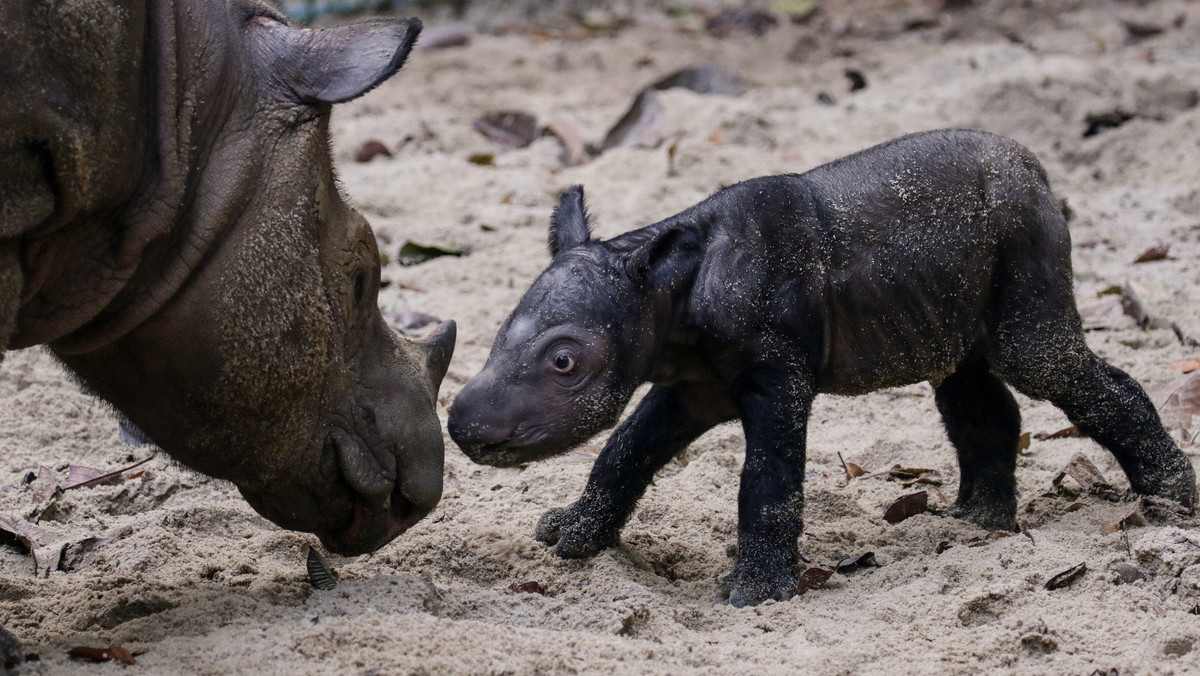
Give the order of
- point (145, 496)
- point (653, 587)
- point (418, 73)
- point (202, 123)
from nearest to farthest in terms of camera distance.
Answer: point (202, 123)
point (653, 587)
point (145, 496)
point (418, 73)

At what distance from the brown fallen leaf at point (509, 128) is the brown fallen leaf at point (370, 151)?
680 mm

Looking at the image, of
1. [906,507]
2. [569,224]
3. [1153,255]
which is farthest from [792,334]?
[1153,255]

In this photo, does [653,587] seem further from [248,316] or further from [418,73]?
[418,73]

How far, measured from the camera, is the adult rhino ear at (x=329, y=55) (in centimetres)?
352

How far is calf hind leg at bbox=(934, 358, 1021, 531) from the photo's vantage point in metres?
4.60

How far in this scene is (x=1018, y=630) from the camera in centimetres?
356

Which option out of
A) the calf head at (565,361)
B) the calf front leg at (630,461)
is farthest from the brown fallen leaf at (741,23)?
the calf head at (565,361)

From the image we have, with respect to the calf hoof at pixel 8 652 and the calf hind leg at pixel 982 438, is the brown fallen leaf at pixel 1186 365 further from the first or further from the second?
the calf hoof at pixel 8 652

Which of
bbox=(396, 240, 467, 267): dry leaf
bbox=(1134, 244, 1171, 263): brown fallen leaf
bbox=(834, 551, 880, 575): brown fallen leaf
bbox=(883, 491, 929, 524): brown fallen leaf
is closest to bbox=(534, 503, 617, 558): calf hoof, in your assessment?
bbox=(834, 551, 880, 575): brown fallen leaf

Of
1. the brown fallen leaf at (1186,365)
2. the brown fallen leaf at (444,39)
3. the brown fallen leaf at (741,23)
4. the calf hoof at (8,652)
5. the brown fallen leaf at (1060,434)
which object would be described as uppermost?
the brown fallen leaf at (444,39)

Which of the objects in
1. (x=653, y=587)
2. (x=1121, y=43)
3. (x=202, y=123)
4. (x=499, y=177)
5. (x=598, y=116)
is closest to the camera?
(x=202, y=123)

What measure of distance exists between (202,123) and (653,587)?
1.74 metres

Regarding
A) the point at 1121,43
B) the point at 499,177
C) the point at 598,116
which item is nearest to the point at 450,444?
the point at 499,177

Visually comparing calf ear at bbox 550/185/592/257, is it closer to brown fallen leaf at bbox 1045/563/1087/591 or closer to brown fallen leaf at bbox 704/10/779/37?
brown fallen leaf at bbox 1045/563/1087/591
